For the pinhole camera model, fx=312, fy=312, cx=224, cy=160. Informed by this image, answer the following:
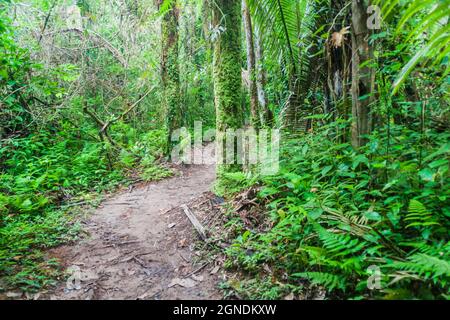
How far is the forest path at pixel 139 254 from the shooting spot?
288 cm

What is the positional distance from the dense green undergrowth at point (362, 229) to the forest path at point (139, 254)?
52 centimetres

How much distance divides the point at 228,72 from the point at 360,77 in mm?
2009

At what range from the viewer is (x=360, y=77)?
3.04m

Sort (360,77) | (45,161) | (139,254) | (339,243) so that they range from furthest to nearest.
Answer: (45,161) < (139,254) < (360,77) < (339,243)

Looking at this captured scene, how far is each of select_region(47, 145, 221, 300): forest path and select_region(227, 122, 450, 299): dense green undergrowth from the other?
524 millimetres

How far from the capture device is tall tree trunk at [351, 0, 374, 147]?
9.73 feet

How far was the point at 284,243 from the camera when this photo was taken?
9.32 ft

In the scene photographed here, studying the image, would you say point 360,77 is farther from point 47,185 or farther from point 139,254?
point 47,185

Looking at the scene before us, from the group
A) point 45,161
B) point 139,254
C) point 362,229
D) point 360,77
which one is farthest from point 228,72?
point 45,161

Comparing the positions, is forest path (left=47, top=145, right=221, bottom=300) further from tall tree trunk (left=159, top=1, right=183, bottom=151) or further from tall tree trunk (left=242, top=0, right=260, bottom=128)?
tall tree trunk (left=159, top=1, right=183, bottom=151)

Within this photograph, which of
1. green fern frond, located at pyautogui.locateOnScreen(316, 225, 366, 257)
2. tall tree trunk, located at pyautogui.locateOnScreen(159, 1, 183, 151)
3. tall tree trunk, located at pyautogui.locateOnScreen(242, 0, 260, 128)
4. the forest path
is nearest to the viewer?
green fern frond, located at pyautogui.locateOnScreen(316, 225, 366, 257)

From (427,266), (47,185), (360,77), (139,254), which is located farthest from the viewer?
(47,185)

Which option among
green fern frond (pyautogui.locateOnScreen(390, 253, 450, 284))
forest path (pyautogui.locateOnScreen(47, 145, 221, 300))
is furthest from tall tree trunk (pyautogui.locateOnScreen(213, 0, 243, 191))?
green fern frond (pyautogui.locateOnScreen(390, 253, 450, 284))
